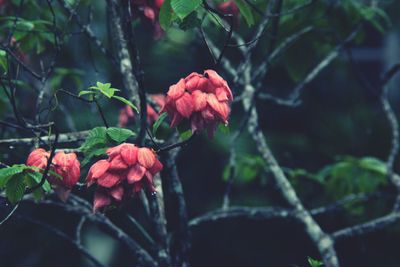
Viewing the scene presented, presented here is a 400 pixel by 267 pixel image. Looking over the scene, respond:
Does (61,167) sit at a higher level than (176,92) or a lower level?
lower

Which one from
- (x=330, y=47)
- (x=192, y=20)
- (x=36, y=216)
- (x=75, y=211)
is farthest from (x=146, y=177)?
(x=36, y=216)

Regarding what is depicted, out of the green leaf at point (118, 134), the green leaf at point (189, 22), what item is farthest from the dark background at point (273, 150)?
the green leaf at point (118, 134)

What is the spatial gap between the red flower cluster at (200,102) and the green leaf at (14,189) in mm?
Result: 514

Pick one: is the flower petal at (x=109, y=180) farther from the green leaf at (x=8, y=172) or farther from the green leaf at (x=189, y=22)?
the green leaf at (x=189, y=22)

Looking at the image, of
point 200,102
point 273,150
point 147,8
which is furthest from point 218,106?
point 273,150

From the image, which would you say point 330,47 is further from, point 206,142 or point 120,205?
point 120,205

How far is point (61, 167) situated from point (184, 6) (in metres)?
0.66

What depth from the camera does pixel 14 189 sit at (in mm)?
2330

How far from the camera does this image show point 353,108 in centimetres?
570

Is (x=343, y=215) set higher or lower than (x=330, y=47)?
lower

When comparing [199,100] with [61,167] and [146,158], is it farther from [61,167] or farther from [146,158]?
[61,167]

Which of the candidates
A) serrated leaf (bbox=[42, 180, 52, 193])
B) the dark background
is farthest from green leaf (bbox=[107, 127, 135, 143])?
the dark background

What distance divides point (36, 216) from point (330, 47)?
96.9 inches

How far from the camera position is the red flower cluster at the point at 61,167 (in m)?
2.42
